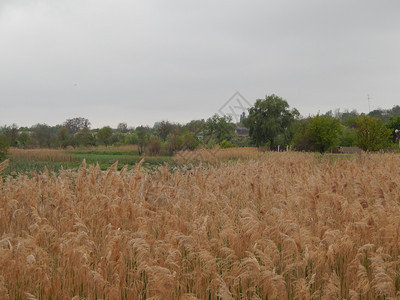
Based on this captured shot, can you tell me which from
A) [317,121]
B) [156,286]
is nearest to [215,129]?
[317,121]

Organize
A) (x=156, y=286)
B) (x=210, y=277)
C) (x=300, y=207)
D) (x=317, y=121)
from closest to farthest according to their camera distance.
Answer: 1. (x=156, y=286)
2. (x=210, y=277)
3. (x=300, y=207)
4. (x=317, y=121)

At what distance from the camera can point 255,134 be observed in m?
48.5

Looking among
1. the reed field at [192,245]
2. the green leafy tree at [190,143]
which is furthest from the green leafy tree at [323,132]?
the reed field at [192,245]

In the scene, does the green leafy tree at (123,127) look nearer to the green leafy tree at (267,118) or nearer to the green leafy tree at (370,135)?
the green leafy tree at (267,118)

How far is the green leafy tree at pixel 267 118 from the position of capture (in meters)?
47.6

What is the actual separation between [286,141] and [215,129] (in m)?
12.0

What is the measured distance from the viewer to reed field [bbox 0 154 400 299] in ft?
9.49

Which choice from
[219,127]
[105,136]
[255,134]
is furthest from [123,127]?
[255,134]

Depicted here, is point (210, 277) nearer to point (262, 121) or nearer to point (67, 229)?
point (67, 229)

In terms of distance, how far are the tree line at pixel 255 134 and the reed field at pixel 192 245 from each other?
1736 cm

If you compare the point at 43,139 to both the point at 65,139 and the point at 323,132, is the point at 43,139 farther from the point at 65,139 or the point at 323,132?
the point at 323,132

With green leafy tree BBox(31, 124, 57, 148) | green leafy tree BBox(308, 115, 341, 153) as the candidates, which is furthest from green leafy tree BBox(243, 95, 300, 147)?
green leafy tree BBox(31, 124, 57, 148)

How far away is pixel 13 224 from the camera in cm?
482

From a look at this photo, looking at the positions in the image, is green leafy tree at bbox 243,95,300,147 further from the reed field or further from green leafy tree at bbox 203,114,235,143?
the reed field
